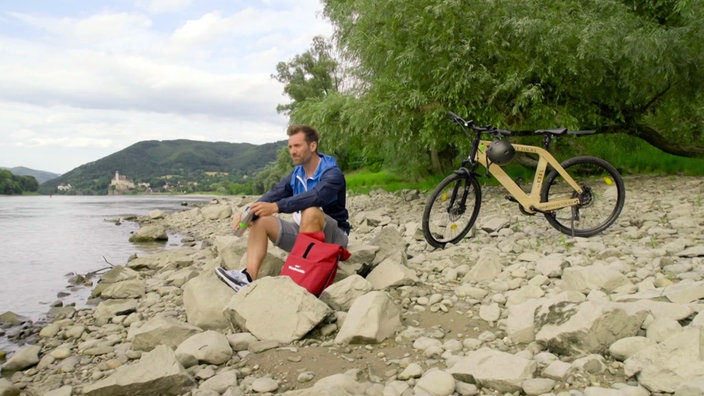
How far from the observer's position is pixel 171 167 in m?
135

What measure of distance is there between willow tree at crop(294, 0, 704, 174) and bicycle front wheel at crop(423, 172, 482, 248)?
4175 millimetres

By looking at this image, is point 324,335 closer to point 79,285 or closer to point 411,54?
point 79,285

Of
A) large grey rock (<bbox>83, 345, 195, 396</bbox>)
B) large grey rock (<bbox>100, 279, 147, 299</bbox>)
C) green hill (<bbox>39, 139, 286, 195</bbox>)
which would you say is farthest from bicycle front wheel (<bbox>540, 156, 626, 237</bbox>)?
green hill (<bbox>39, 139, 286, 195</bbox>)

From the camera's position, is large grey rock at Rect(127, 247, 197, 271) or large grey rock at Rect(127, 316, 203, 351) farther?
large grey rock at Rect(127, 247, 197, 271)

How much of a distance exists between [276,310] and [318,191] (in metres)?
1.24

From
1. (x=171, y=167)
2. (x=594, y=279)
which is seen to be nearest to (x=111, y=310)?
(x=594, y=279)

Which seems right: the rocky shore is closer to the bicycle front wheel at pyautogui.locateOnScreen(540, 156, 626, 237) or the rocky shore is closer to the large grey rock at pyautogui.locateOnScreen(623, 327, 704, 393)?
the large grey rock at pyautogui.locateOnScreen(623, 327, 704, 393)

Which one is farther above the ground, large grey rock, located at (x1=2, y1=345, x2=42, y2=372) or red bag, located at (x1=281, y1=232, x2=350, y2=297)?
red bag, located at (x1=281, y1=232, x2=350, y2=297)

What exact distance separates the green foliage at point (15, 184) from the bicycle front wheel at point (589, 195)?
282 ft

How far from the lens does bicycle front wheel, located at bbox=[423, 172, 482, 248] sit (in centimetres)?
607

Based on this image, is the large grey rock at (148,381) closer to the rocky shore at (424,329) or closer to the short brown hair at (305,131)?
the rocky shore at (424,329)

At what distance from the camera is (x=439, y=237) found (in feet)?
20.9

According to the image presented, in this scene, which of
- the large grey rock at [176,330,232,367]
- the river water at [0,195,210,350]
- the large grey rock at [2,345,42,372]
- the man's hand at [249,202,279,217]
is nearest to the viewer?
the large grey rock at [176,330,232,367]

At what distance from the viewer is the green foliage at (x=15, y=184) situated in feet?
245
